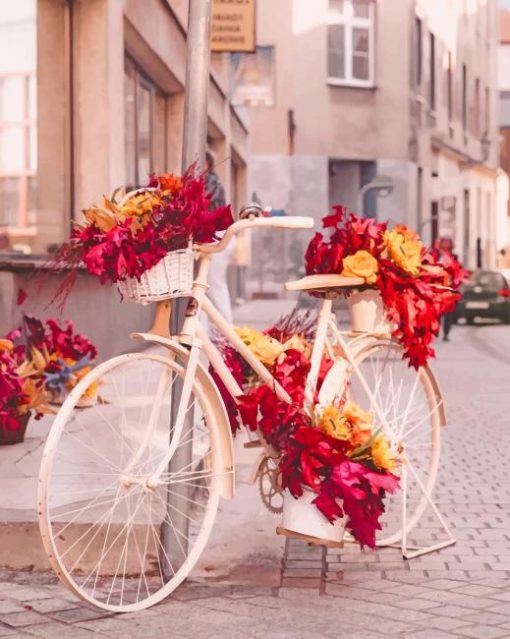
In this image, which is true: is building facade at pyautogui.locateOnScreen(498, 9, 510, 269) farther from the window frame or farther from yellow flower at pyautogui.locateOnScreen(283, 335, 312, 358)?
yellow flower at pyautogui.locateOnScreen(283, 335, 312, 358)

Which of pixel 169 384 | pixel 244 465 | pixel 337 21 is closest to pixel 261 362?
pixel 169 384

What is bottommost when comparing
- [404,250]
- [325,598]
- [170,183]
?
[325,598]

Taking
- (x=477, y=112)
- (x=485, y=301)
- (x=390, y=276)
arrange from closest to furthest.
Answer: (x=390, y=276)
(x=485, y=301)
(x=477, y=112)

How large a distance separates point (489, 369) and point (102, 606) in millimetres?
10888

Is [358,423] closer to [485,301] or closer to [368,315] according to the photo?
[368,315]

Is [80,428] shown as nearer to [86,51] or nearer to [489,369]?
[86,51]

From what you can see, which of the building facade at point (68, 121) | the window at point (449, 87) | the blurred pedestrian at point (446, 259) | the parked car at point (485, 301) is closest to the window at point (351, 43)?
the window at point (449, 87)

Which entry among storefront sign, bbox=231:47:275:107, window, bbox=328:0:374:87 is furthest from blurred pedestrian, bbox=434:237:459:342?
window, bbox=328:0:374:87

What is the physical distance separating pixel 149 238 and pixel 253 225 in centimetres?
38

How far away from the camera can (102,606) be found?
4.37 meters

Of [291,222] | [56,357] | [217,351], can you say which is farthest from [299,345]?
[56,357]

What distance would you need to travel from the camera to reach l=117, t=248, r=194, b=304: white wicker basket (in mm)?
4484

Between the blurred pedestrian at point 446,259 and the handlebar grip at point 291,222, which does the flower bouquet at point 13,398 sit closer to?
the blurred pedestrian at point 446,259

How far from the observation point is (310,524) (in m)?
4.81
